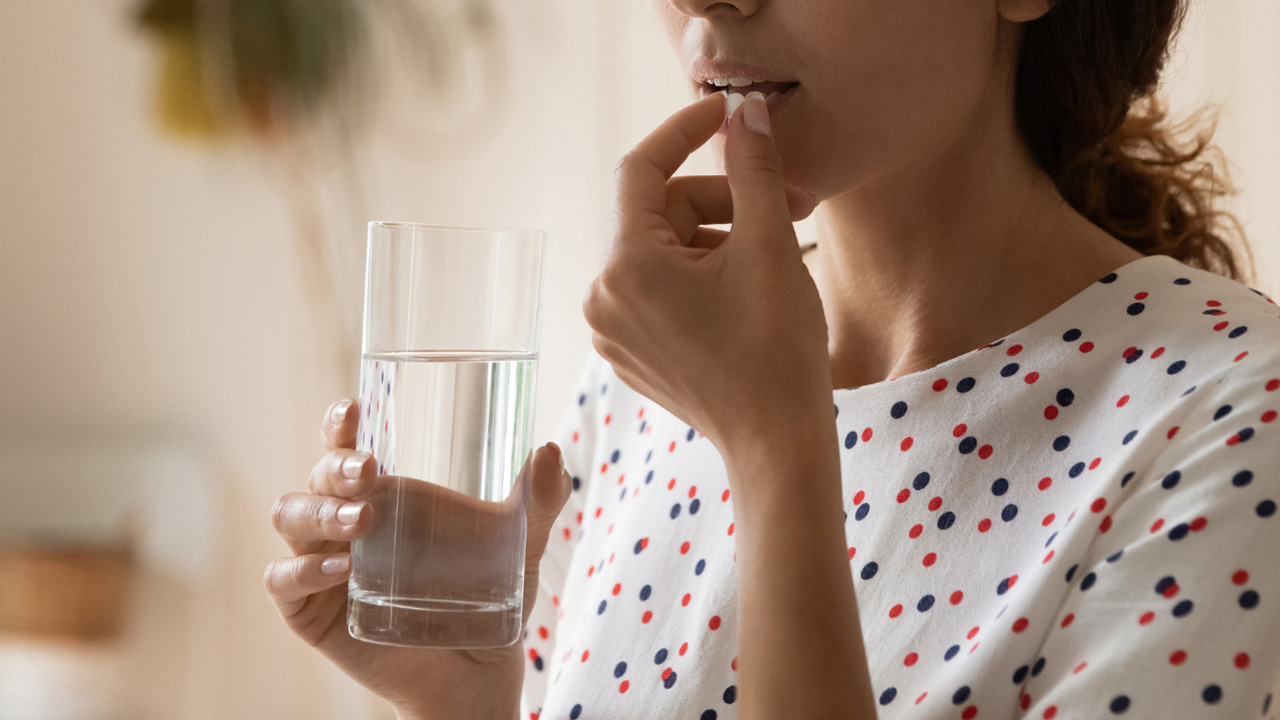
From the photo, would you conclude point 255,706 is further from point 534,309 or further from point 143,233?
point 534,309

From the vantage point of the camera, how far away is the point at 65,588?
214 centimetres

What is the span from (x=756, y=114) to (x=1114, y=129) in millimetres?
384

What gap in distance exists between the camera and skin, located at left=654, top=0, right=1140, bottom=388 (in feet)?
2.48

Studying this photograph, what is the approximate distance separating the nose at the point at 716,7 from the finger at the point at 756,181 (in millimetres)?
67

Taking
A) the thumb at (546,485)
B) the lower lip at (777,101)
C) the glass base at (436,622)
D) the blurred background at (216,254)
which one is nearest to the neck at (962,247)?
the lower lip at (777,101)

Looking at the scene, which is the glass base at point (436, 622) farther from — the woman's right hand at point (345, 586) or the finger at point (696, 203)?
the finger at point (696, 203)

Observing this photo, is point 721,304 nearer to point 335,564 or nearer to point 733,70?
point 733,70

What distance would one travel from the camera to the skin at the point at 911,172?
0.76m

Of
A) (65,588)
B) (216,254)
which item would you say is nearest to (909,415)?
(216,254)

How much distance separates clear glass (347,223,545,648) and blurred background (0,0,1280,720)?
1382 millimetres

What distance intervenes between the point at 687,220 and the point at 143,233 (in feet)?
5.51

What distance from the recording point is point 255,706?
2221 millimetres

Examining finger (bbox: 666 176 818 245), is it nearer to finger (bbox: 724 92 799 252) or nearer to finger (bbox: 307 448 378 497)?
finger (bbox: 724 92 799 252)

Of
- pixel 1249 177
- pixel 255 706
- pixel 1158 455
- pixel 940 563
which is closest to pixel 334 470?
pixel 940 563
